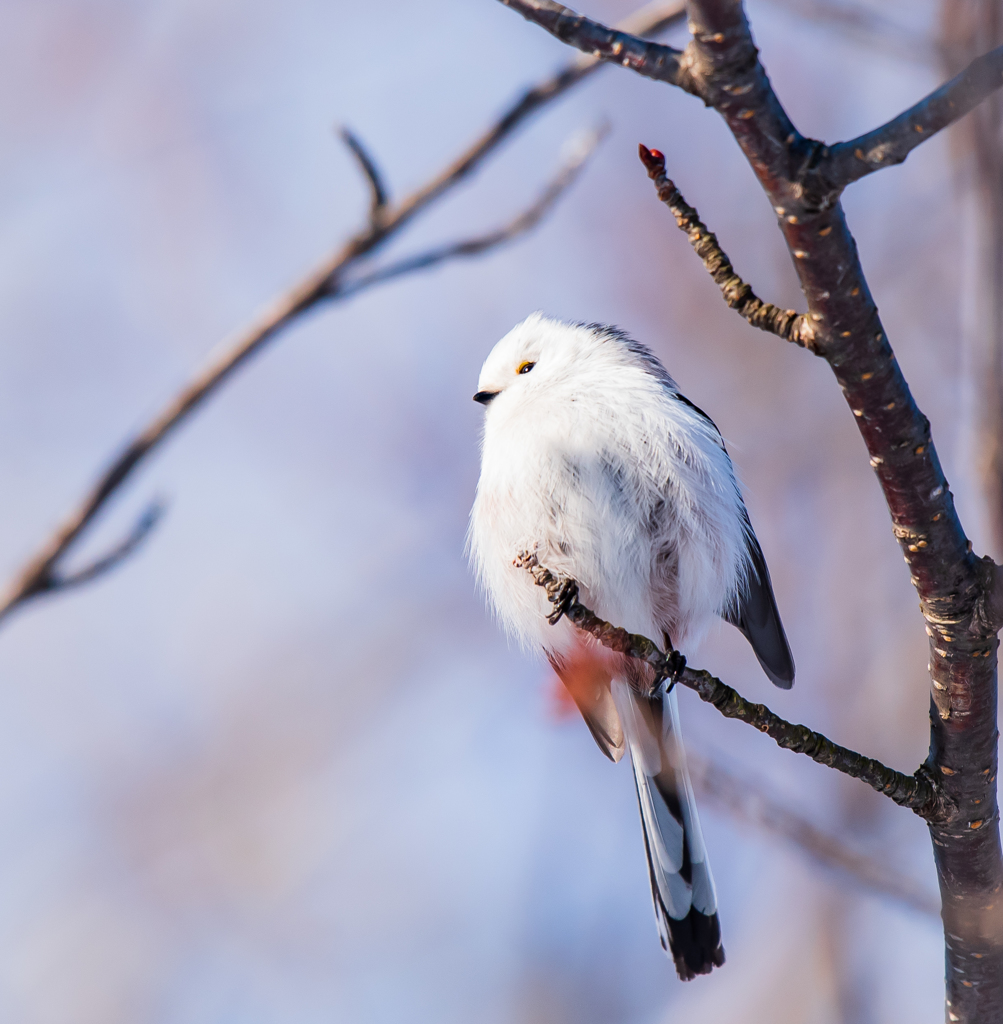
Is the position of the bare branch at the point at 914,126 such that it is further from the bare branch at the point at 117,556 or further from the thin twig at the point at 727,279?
the bare branch at the point at 117,556

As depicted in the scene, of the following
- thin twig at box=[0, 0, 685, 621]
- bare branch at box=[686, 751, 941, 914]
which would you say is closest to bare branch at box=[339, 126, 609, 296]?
thin twig at box=[0, 0, 685, 621]

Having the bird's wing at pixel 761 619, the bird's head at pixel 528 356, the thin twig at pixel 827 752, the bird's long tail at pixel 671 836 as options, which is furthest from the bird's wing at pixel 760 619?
the thin twig at pixel 827 752

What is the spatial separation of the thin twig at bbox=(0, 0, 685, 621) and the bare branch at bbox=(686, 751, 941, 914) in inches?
52.3

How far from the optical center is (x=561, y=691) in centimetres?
251

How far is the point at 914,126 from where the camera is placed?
0.98 metres

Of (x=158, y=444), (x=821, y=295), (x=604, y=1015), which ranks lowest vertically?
(x=604, y=1015)

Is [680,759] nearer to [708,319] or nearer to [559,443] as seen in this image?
[559,443]

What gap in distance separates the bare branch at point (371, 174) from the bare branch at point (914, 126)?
3.49ft

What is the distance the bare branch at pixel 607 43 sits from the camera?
1.04m

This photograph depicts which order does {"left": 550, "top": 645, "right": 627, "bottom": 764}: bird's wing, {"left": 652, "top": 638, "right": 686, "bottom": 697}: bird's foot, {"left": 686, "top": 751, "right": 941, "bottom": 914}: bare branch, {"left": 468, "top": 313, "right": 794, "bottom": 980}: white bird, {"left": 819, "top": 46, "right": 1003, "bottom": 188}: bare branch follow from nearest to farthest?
{"left": 819, "top": 46, "right": 1003, "bottom": 188}: bare branch
{"left": 652, "top": 638, "right": 686, "bottom": 697}: bird's foot
{"left": 686, "top": 751, "right": 941, "bottom": 914}: bare branch
{"left": 468, "top": 313, "right": 794, "bottom": 980}: white bird
{"left": 550, "top": 645, "right": 627, "bottom": 764}: bird's wing

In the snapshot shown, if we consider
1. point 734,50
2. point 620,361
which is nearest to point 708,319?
point 620,361

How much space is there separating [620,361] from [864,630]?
5.25ft

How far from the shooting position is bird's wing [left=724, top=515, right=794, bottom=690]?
227cm

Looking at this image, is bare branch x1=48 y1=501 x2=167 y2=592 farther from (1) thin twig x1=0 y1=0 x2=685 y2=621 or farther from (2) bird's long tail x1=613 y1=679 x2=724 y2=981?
(2) bird's long tail x1=613 y1=679 x2=724 y2=981
